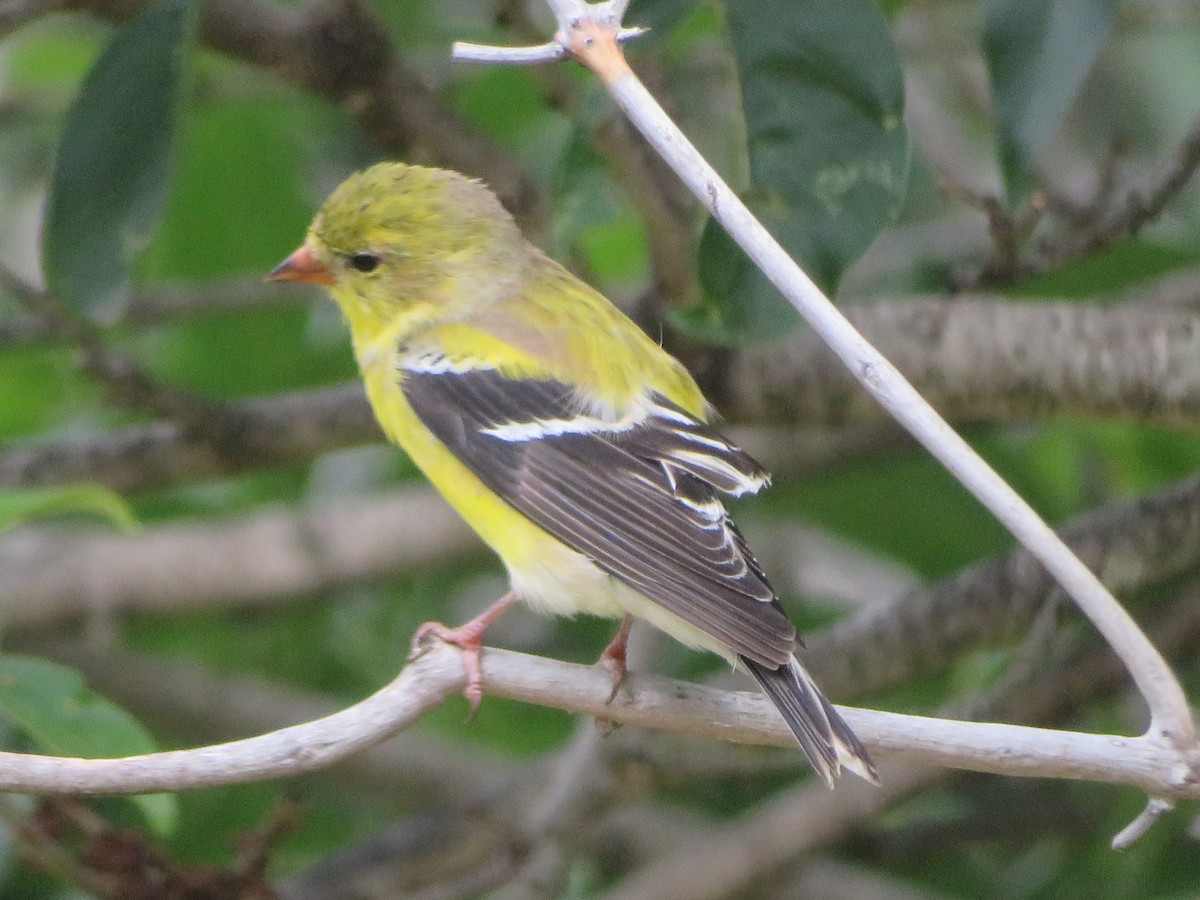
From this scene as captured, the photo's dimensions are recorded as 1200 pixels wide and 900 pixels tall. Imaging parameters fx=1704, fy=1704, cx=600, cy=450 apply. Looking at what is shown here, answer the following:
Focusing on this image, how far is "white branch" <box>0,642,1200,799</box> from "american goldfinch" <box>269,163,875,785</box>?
61 mm

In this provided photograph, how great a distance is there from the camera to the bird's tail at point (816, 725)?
7.72 feet

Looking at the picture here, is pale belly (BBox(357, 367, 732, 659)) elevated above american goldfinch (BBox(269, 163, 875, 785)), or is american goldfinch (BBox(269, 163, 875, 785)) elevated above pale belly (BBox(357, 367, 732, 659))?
american goldfinch (BBox(269, 163, 875, 785))

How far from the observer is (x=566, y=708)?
7.94 ft

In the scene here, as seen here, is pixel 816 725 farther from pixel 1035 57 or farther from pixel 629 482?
pixel 1035 57

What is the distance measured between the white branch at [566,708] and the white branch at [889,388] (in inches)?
2.9

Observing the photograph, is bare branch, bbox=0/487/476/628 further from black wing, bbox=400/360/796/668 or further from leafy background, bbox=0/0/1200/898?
black wing, bbox=400/360/796/668

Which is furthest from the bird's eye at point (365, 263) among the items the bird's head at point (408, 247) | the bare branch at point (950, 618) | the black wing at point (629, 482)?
the bare branch at point (950, 618)

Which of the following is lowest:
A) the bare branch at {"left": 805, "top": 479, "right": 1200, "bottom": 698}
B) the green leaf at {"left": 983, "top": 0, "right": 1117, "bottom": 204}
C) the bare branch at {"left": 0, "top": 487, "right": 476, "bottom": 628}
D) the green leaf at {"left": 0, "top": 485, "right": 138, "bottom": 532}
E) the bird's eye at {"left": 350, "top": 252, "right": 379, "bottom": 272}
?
the bare branch at {"left": 0, "top": 487, "right": 476, "bottom": 628}

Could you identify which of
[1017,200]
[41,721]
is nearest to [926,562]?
[1017,200]

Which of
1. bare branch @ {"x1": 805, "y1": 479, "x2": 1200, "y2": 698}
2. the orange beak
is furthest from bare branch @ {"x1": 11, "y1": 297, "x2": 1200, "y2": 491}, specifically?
the orange beak

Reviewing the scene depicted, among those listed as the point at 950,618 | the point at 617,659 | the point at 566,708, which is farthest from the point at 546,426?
the point at 950,618

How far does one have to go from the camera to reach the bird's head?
3404 mm

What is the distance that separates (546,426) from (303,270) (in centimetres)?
71

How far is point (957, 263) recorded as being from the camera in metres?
4.13
